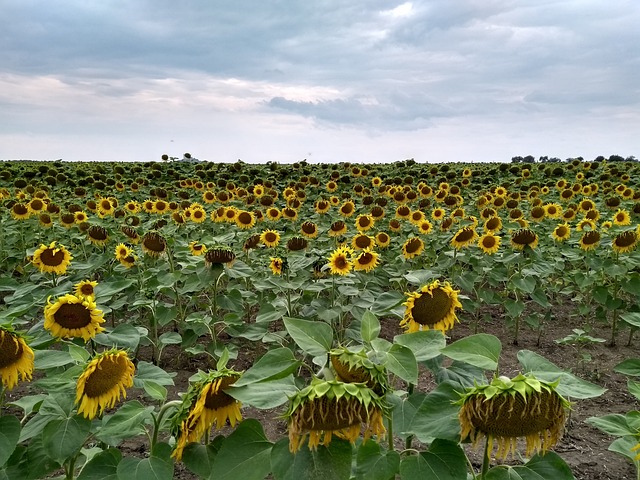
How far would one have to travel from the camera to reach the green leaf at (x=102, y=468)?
145 cm

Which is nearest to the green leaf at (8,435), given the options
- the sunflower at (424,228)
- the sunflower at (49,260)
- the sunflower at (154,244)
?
the sunflower at (49,260)

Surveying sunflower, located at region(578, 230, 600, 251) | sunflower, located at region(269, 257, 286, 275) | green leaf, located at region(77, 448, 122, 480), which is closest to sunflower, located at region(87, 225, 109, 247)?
sunflower, located at region(269, 257, 286, 275)

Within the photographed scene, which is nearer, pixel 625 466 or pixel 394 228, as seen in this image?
pixel 625 466

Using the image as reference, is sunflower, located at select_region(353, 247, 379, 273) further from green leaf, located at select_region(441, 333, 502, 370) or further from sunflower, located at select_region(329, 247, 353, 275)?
green leaf, located at select_region(441, 333, 502, 370)

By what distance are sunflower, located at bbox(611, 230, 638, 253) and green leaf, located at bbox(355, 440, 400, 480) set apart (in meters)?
3.89

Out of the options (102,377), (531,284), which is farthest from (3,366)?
(531,284)

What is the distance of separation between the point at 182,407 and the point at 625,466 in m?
2.77

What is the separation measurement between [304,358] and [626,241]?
2953 mm

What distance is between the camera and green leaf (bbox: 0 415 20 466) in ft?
4.73

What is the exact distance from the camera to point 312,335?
1.13 m

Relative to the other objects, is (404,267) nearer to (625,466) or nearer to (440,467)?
(625,466)

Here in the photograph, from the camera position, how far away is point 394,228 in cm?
600

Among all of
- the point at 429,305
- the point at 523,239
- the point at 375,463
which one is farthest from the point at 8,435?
the point at 523,239

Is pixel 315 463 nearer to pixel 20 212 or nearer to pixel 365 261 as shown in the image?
pixel 365 261
